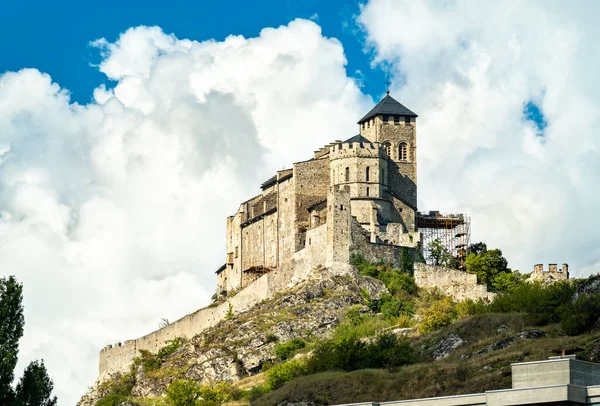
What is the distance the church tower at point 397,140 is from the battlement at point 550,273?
11.4 metres

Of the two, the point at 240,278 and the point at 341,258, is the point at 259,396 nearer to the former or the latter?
the point at 341,258

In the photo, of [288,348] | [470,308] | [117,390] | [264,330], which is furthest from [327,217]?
[117,390]

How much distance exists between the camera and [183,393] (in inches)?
3123

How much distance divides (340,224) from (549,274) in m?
13.4

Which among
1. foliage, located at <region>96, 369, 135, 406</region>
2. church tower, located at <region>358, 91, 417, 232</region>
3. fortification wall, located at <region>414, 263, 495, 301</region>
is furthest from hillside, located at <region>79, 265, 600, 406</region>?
church tower, located at <region>358, 91, 417, 232</region>

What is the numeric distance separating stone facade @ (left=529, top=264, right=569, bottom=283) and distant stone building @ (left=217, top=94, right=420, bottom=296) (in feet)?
27.8

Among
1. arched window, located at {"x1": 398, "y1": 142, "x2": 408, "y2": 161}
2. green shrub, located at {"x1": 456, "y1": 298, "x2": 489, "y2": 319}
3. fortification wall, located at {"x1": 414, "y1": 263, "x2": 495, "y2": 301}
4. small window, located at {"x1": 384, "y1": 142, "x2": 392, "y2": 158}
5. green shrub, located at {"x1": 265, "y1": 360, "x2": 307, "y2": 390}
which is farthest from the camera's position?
arched window, located at {"x1": 398, "y1": 142, "x2": 408, "y2": 161}

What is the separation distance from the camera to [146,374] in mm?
93875

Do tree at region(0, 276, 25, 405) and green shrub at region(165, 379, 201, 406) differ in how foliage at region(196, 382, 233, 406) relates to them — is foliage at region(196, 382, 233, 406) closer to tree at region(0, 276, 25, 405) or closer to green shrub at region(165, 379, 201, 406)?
green shrub at region(165, 379, 201, 406)

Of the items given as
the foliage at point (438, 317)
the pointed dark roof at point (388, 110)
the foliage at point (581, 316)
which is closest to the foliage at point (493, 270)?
the foliage at point (438, 317)

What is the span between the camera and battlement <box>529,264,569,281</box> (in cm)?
8856

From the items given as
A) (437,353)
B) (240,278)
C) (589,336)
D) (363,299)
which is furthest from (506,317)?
(240,278)

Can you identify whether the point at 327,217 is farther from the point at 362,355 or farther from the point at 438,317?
the point at 362,355

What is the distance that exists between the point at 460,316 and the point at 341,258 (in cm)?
1276
